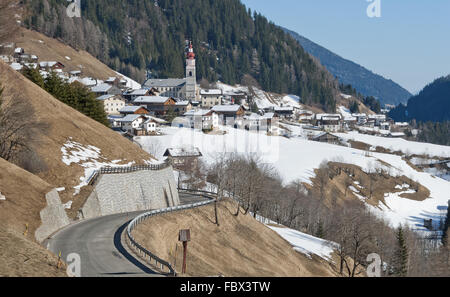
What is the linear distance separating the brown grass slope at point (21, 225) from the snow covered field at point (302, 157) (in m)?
53.6

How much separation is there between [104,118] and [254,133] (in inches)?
2388

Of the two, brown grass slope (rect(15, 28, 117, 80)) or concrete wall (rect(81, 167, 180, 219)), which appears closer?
concrete wall (rect(81, 167, 180, 219))

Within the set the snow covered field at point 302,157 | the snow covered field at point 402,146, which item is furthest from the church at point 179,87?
the snow covered field at point 302,157

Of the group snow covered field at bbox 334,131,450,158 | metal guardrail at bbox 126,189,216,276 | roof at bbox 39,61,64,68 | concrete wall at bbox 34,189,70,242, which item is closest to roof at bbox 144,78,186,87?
roof at bbox 39,61,64,68

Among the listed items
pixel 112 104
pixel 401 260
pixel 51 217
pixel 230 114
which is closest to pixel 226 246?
pixel 51 217

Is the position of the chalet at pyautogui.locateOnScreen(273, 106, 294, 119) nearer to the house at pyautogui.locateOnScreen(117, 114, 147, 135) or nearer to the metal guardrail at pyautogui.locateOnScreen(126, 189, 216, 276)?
the house at pyautogui.locateOnScreen(117, 114, 147, 135)

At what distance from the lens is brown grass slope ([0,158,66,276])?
66.1ft

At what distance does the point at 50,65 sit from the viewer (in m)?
149

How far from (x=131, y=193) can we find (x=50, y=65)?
116 m

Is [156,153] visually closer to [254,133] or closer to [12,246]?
[254,133]

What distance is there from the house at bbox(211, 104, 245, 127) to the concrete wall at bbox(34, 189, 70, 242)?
329 feet

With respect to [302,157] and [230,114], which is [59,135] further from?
[230,114]

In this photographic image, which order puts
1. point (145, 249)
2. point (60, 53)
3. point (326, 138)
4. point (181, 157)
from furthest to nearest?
point (60, 53) < point (326, 138) < point (181, 157) < point (145, 249)

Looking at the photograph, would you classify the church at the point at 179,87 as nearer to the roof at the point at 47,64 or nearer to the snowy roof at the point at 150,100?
the snowy roof at the point at 150,100
